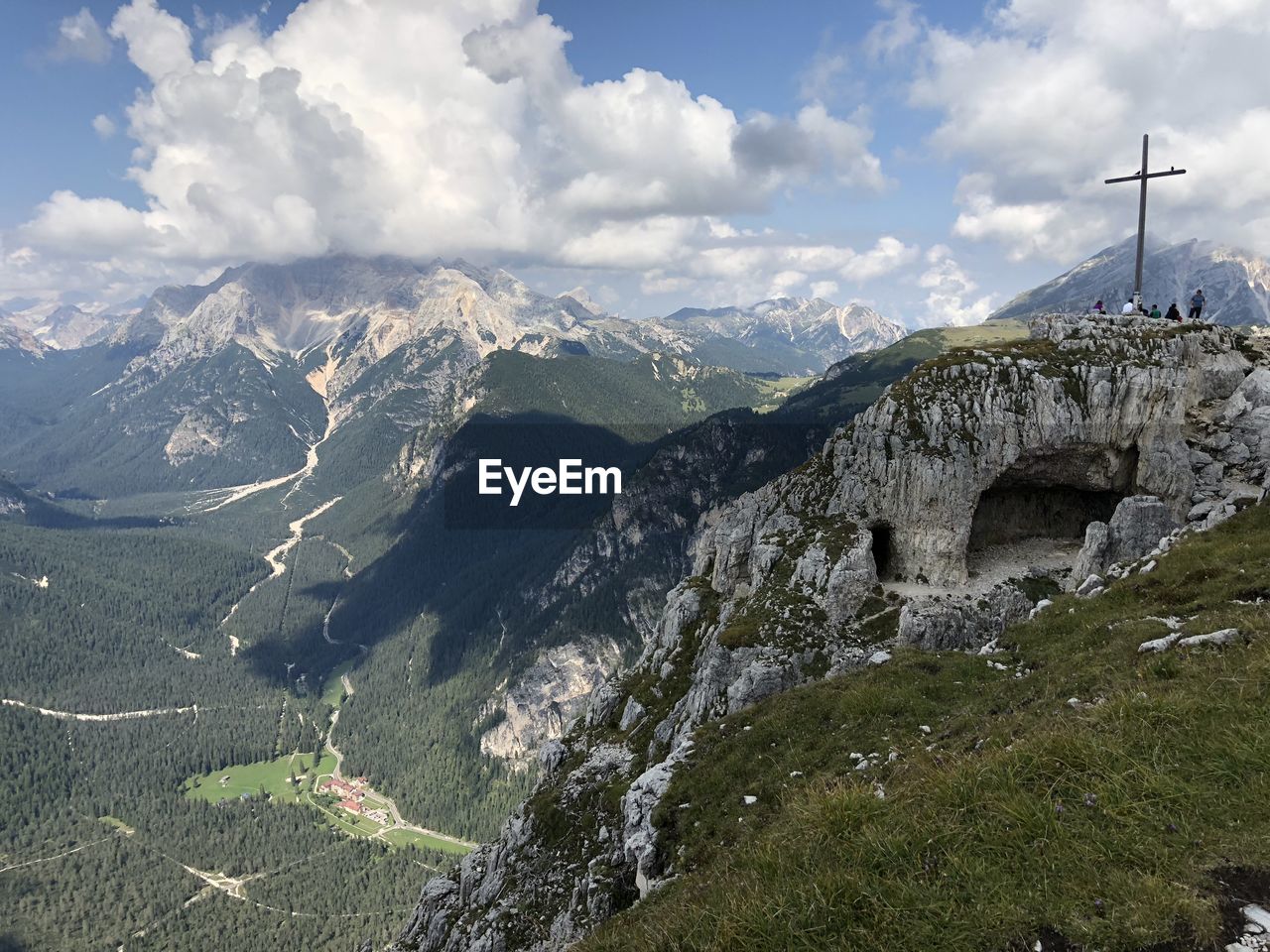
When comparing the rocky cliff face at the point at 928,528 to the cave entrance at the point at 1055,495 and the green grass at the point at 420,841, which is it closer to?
the cave entrance at the point at 1055,495

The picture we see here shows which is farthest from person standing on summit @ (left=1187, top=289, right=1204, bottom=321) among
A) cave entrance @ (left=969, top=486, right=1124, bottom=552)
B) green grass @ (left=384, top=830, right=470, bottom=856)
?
green grass @ (left=384, top=830, right=470, bottom=856)

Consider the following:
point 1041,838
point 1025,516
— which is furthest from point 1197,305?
point 1041,838

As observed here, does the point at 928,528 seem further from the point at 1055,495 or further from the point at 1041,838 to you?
the point at 1041,838

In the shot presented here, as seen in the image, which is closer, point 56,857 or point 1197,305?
point 1197,305

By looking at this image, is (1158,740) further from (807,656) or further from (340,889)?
(340,889)

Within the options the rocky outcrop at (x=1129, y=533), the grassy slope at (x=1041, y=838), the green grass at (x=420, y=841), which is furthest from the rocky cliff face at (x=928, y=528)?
the green grass at (x=420, y=841)

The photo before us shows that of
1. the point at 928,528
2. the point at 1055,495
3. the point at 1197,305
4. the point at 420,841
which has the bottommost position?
the point at 420,841

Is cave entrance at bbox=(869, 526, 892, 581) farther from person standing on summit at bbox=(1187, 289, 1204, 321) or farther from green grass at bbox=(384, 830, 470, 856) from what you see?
green grass at bbox=(384, 830, 470, 856)

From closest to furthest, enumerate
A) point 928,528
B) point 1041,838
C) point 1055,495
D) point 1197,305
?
1. point 1041,838
2. point 928,528
3. point 1197,305
4. point 1055,495
